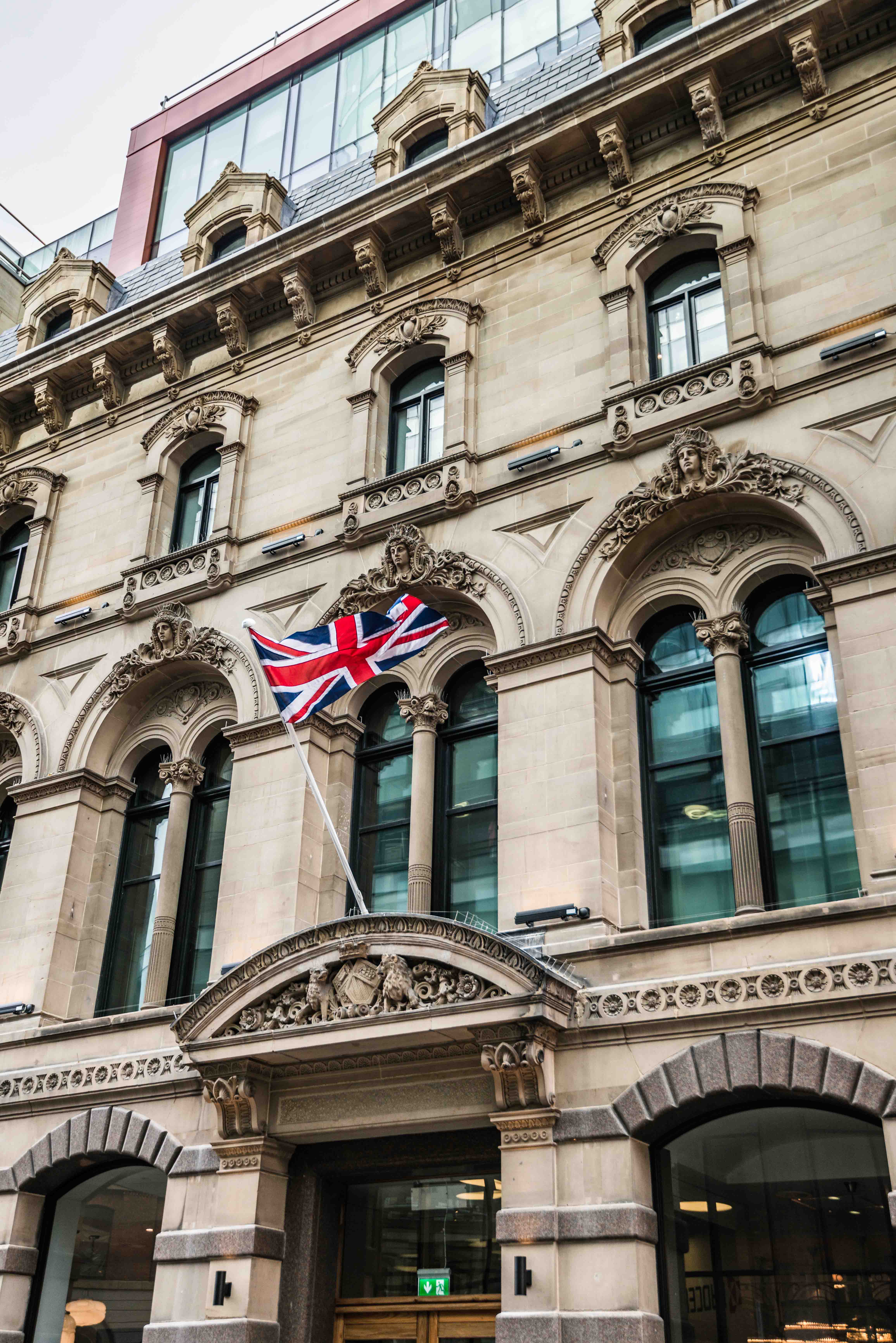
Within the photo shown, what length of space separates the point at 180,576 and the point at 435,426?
16.1 ft

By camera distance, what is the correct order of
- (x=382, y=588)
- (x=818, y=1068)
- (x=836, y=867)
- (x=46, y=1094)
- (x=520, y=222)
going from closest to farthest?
(x=818, y=1068)
(x=836, y=867)
(x=46, y=1094)
(x=382, y=588)
(x=520, y=222)

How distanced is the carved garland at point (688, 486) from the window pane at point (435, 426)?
395 cm

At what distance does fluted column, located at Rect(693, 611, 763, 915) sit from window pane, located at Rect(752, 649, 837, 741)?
10.8 inches

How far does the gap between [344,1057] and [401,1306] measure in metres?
2.92

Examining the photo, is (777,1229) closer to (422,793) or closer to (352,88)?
(422,793)

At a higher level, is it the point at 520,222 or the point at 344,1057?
the point at 520,222

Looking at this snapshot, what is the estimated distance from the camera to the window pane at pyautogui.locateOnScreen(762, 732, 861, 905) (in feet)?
46.7

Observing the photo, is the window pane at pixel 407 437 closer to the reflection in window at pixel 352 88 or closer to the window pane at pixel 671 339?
the window pane at pixel 671 339

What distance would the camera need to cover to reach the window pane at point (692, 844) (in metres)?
14.9

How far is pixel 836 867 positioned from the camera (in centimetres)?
1422

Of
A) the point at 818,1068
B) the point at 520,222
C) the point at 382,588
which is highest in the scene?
the point at 520,222

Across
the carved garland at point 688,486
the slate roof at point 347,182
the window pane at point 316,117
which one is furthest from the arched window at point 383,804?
the window pane at point 316,117

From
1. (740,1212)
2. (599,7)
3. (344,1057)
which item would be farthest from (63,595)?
(740,1212)

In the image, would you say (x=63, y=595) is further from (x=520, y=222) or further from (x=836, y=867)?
(x=836, y=867)
